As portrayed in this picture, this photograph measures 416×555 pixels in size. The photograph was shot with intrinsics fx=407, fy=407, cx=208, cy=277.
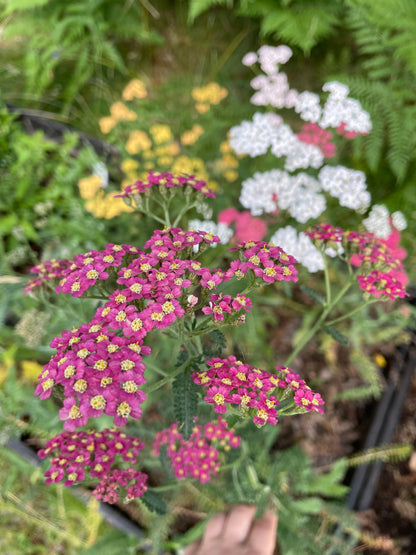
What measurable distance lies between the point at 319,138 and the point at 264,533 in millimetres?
1361

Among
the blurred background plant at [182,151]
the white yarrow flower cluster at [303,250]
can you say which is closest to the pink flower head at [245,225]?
the blurred background plant at [182,151]

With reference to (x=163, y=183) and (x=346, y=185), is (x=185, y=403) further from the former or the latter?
(x=346, y=185)

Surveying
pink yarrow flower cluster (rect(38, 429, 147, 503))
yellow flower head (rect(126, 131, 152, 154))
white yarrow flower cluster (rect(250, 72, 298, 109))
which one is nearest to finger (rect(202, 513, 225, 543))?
pink yarrow flower cluster (rect(38, 429, 147, 503))

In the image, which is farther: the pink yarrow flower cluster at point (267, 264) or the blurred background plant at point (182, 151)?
the blurred background plant at point (182, 151)

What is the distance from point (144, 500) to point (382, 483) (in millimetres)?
Answer: 1399

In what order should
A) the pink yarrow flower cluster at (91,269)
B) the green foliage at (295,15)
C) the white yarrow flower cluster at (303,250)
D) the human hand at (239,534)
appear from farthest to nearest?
the green foliage at (295,15), the human hand at (239,534), the white yarrow flower cluster at (303,250), the pink yarrow flower cluster at (91,269)

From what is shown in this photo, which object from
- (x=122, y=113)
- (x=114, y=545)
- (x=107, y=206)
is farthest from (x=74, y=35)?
(x=114, y=545)

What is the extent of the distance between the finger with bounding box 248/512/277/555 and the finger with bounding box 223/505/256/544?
22mm

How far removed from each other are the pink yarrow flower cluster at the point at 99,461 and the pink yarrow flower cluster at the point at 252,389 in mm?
279

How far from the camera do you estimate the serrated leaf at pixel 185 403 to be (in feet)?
2.53

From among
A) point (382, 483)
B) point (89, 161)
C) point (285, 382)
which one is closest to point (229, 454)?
point (285, 382)

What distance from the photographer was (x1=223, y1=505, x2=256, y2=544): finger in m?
1.39

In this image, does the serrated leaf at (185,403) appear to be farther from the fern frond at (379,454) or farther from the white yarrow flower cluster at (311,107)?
the fern frond at (379,454)

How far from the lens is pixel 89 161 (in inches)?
72.1
